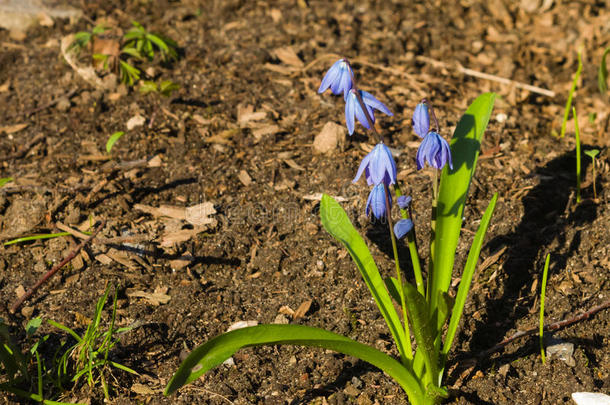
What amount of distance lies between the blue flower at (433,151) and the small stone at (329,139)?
1.48 metres

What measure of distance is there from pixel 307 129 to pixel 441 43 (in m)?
1.46

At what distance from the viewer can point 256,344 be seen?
191cm

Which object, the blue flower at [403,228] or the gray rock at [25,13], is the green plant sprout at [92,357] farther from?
the gray rock at [25,13]

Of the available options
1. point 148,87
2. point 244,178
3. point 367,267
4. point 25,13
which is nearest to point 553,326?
point 367,267

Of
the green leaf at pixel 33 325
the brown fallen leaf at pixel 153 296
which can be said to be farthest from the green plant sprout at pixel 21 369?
the brown fallen leaf at pixel 153 296

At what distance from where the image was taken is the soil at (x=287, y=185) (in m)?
2.59

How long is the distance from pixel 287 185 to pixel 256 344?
1.60 metres

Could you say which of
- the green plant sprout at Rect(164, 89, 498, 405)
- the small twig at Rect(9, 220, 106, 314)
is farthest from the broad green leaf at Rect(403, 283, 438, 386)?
the small twig at Rect(9, 220, 106, 314)

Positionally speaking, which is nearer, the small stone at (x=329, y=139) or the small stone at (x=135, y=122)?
the small stone at (x=329, y=139)

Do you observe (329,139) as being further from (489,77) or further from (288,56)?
(489,77)

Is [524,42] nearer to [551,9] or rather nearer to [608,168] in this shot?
[551,9]

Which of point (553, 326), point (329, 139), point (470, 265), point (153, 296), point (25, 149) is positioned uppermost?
point (470, 265)

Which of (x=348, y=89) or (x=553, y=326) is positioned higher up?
(x=348, y=89)

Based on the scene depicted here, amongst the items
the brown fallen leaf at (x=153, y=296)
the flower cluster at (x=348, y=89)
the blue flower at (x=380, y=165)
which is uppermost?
the flower cluster at (x=348, y=89)
